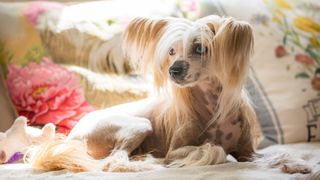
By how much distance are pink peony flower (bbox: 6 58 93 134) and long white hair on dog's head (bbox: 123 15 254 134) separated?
29 centimetres

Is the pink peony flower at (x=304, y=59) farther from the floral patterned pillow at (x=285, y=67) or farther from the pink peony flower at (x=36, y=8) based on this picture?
the pink peony flower at (x=36, y=8)

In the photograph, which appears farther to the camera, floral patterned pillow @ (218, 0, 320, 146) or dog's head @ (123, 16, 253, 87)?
floral patterned pillow @ (218, 0, 320, 146)

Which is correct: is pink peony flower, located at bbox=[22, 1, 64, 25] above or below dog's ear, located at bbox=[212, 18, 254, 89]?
above

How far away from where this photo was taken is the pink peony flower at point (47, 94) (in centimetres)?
135

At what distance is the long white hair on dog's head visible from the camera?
994mm

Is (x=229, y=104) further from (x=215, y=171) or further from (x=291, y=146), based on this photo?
(x=291, y=146)

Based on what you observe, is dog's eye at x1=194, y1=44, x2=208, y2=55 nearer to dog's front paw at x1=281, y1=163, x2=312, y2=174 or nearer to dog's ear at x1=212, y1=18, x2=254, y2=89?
dog's ear at x1=212, y1=18, x2=254, y2=89

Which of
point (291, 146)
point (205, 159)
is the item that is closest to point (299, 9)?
point (291, 146)

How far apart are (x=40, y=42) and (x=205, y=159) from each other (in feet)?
2.09

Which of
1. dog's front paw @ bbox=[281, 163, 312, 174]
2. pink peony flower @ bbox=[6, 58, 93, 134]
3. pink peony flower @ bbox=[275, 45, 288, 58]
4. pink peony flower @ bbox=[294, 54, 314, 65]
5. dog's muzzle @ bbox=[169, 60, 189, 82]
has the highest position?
dog's muzzle @ bbox=[169, 60, 189, 82]

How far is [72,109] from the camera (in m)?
1.35

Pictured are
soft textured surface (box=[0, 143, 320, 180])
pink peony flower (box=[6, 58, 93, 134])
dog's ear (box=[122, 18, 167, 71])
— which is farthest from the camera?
pink peony flower (box=[6, 58, 93, 134])

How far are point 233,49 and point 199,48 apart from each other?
0.07 m

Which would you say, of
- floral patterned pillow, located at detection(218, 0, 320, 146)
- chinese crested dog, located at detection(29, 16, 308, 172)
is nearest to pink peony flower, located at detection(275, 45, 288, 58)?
floral patterned pillow, located at detection(218, 0, 320, 146)
